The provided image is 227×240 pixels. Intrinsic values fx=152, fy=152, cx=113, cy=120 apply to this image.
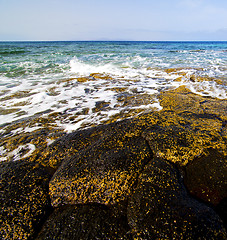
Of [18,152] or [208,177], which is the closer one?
[208,177]

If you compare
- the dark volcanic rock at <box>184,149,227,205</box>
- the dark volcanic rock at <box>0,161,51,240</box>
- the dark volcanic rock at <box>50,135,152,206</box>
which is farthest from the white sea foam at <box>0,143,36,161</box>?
the dark volcanic rock at <box>184,149,227,205</box>

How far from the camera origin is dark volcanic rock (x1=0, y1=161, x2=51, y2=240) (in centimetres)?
145

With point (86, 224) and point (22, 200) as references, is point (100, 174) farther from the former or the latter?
point (22, 200)

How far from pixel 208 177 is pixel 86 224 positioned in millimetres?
1460

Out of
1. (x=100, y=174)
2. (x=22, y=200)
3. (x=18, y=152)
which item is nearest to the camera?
(x=22, y=200)

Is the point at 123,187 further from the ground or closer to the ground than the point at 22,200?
further from the ground

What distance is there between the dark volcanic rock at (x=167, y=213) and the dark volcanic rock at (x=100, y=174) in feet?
0.58

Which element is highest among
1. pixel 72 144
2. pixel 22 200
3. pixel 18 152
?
pixel 72 144

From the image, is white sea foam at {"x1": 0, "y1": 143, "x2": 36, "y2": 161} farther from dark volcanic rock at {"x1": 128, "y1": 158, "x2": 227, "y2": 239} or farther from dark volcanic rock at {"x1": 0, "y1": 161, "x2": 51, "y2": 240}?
dark volcanic rock at {"x1": 128, "y1": 158, "x2": 227, "y2": 239}

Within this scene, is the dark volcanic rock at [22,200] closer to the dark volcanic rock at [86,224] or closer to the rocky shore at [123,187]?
the rocky shore at [123,187]

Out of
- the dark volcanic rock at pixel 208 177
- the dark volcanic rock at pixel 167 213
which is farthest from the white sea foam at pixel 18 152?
the dark volcanic rock at pixel 208 177

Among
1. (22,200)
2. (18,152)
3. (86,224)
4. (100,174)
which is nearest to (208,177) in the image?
(100,174)

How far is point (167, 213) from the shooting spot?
1370mm

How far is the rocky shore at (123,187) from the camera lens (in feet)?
4.44
